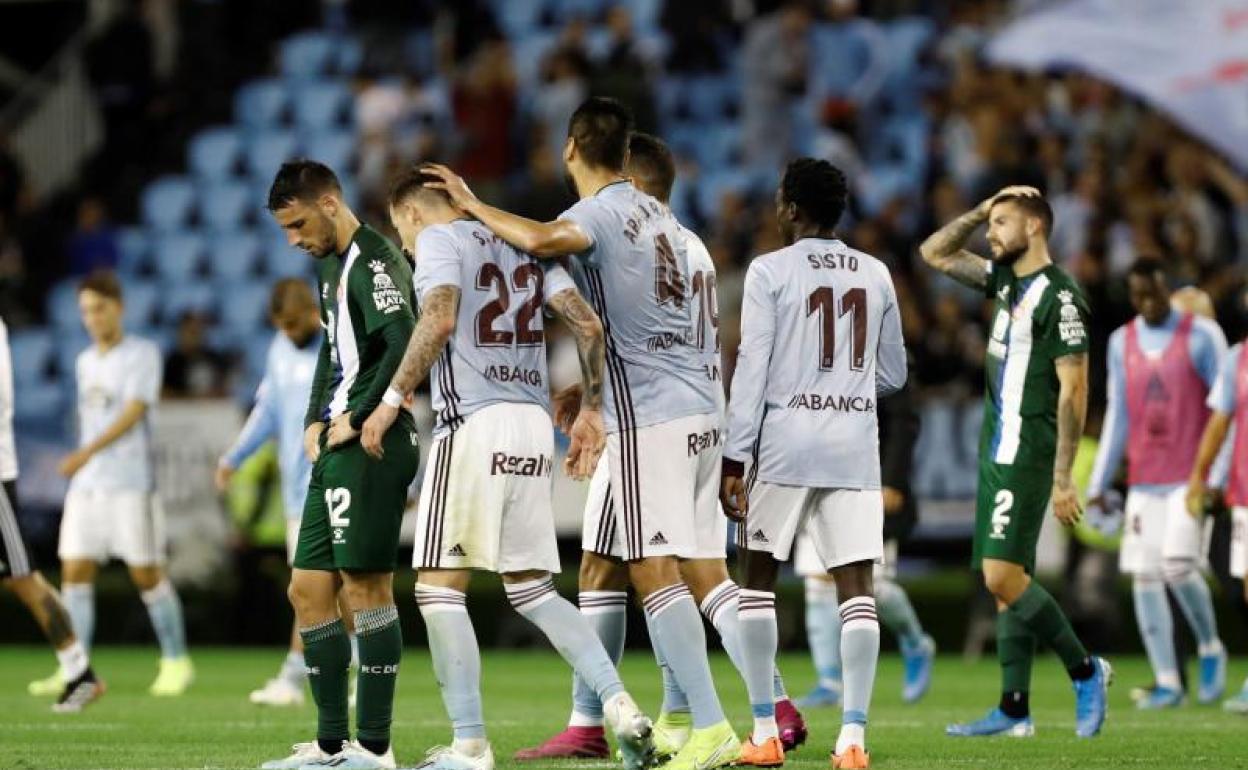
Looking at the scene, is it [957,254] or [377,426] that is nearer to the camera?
[377,426]

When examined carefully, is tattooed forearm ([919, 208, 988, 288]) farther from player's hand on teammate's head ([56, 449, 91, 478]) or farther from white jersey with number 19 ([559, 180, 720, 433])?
player's hand on teammate's head ([56, 449, 91, 478])

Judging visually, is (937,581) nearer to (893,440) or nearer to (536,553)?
(893,440)

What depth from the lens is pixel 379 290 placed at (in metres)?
8.78

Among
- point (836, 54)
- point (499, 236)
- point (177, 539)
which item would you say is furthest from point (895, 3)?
point (499, 236)

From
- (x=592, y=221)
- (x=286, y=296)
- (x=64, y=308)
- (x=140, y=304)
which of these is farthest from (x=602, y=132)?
(x=64, y=308)

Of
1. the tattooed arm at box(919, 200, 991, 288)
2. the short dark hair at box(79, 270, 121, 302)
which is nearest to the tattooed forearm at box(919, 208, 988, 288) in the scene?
the tattooed arm at box(919, 200, 991, 288)

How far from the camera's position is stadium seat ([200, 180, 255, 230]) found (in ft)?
79.9

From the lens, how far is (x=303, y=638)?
360 inches

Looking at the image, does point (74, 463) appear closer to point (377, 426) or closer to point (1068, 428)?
point (377, 426)

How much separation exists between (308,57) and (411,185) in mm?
17144

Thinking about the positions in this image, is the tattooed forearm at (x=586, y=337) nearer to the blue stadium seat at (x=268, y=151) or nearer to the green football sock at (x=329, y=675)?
the green football sock at (x=329, y=675)

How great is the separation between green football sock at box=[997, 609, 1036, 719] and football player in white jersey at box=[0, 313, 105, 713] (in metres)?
5.24

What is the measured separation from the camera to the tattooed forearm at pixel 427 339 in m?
8.54

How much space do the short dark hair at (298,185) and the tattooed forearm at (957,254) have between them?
319 cm
